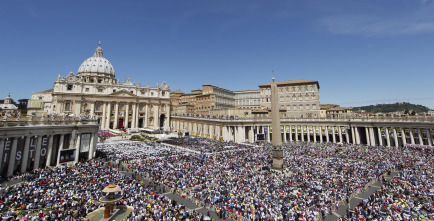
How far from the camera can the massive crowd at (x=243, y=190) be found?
14680 mm

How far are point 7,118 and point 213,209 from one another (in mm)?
25323

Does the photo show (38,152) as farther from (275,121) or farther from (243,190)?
(275,121)

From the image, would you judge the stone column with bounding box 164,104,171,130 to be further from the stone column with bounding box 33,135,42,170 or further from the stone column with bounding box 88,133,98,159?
the stone column with bounding box 33,135,42,170

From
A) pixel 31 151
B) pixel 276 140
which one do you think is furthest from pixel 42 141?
pixel 276 140

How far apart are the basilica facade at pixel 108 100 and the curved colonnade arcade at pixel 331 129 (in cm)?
2755

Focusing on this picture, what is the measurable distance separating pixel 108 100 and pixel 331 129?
7386 centimetres

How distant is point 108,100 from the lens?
7662 centimetres

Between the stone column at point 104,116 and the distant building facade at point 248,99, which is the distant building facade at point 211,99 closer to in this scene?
the distant building facade at point 248,99

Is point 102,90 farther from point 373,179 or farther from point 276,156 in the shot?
point 373,179

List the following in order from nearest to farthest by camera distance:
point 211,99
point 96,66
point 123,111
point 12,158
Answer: point 12,158 < point 123,111 < point 211,99 < point 96,66

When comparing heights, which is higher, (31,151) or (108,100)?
(108,100)

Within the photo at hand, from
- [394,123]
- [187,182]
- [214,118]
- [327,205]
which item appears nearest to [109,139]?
[214,118]

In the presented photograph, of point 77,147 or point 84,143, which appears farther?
point 84,143

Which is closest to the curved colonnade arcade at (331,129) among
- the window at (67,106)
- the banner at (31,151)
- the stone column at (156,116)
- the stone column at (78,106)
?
the stone column at (156,116)
